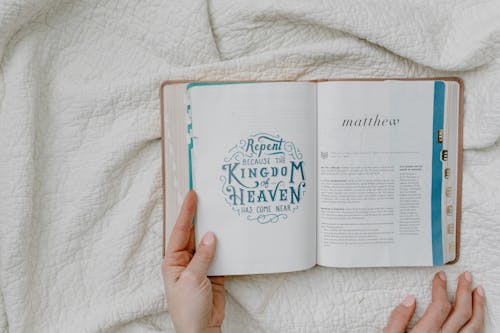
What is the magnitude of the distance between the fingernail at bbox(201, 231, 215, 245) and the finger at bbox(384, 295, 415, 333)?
35cm

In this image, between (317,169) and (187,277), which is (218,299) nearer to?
(187,277)

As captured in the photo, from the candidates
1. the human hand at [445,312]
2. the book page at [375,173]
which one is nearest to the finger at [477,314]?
the human hand at [445,312]

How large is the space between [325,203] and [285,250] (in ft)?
0.34

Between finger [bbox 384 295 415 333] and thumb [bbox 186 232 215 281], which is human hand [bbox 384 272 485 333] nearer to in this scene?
finger [bbox 384 295 415 333]

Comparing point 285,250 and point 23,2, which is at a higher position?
point 23,2

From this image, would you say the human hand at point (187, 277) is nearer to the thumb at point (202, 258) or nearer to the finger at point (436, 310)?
the thumb at point (202, 258)

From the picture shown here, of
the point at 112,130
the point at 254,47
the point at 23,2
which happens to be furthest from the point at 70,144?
the point at 254,47

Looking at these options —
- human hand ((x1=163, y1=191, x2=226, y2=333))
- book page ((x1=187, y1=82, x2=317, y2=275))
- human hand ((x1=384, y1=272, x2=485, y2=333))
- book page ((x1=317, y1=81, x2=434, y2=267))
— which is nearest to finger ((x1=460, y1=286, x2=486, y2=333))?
human hand ((x1=384, y1=272, x2=485, y2=333))

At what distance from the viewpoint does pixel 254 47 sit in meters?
0.82

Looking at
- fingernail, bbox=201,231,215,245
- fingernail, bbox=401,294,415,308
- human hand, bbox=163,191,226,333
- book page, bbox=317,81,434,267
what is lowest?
fingernail, bbox=401,294,415,308

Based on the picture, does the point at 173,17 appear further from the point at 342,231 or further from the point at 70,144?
the point at 342,231

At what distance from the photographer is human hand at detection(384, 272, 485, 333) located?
804 millimetres

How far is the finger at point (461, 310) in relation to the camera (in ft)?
2.64

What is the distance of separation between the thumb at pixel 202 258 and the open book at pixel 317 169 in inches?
0.9
